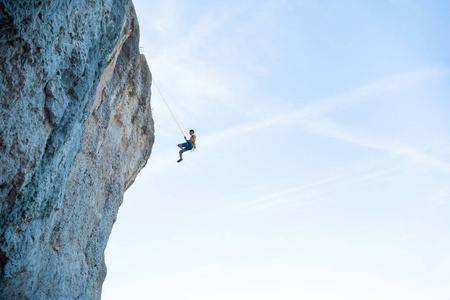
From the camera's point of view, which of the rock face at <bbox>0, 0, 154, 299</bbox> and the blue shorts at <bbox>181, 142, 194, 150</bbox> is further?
the blue shorts at <bbox>181, 142, 194, 150</bbox>

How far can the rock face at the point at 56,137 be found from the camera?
22.0 ft

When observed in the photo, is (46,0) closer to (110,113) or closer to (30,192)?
(30,192)

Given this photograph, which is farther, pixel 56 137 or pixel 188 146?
pixel 188 146

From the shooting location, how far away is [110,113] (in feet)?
41.9

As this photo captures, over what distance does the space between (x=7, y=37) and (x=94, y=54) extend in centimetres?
283

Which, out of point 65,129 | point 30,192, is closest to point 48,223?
point 30,192

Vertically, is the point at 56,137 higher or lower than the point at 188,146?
lower

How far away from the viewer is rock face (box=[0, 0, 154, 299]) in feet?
22.0

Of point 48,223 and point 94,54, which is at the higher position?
point 94,54

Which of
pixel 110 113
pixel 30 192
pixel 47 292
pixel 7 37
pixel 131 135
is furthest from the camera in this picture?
pixel 131 135

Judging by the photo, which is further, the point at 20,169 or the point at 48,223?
the point at 48,223

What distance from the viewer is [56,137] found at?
26.6ft

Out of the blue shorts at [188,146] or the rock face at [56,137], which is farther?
the blue shorts at [188,146]

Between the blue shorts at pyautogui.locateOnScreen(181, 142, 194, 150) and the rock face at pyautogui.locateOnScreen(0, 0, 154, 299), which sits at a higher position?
the blue shorts at pyautogui.locateOnScreen(181, 142, 194, 150)
